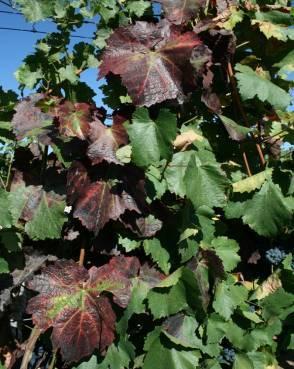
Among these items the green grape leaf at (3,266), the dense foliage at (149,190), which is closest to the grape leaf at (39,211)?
the dense foliage at (149,190)

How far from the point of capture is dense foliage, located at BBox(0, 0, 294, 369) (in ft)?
5.64

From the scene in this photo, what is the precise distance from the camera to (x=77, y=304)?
170 centimetres

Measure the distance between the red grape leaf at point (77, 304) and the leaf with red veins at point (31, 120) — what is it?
49 centimetres

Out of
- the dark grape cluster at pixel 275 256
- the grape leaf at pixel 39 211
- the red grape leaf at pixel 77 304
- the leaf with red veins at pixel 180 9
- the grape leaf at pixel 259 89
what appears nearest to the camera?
the red grape leaf at pixel 77 304

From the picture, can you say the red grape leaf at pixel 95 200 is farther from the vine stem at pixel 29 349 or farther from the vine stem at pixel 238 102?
the vine stem at pixel 238 102

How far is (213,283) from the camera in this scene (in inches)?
79.2

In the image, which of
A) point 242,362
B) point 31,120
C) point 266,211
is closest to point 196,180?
point 266,211

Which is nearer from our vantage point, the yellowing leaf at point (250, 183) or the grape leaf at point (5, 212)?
the grape leaf at point (5, 212)

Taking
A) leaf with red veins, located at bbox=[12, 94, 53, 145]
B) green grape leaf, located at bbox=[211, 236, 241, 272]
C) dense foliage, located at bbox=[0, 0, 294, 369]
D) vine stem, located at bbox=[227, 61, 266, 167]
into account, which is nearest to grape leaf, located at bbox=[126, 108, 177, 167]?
dense foliage, located at bbox=[0, 0, 294, 369]

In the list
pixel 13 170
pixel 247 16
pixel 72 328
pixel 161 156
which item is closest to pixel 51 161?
pixel 13 170

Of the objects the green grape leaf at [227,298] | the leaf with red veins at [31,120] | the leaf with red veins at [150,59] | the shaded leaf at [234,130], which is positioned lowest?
the green grape leaf at [227,298]

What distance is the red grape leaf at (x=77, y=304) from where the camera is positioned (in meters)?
1.65

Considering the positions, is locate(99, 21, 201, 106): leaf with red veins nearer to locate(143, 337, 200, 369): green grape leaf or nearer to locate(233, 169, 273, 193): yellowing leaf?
locate(233, 169, 273, 193): yellowing leaf

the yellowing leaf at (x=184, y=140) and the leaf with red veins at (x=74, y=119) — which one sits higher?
the leaf with red veins at (x=74, y=119)
